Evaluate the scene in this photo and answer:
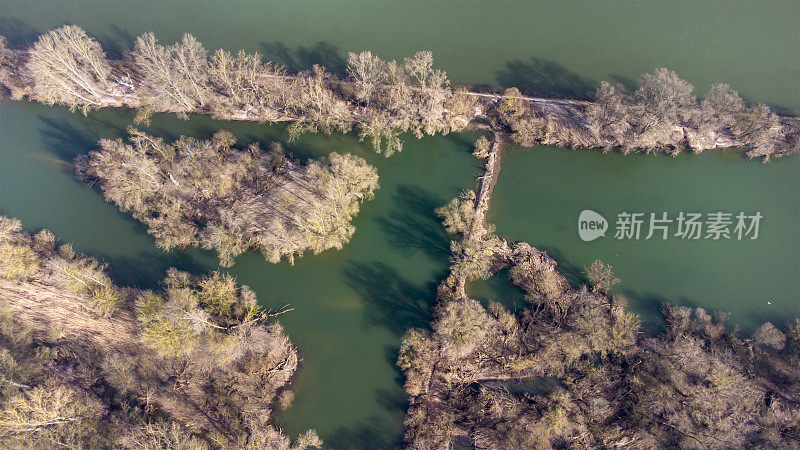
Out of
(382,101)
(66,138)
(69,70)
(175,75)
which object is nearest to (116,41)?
(69,70)

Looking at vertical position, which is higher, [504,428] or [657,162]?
[657,162]

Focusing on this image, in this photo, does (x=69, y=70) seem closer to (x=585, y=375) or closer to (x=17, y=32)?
(x=17, y=32)

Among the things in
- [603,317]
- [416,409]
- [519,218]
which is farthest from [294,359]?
[603,317]

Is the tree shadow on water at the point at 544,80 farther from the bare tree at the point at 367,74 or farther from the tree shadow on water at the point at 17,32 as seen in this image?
the tree shadow on water at the point at 17,32

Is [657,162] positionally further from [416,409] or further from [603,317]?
[416,409]

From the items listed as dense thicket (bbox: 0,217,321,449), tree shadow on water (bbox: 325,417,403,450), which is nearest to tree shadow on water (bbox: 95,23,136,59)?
dense thicket (bbox: 0,217,321,449)

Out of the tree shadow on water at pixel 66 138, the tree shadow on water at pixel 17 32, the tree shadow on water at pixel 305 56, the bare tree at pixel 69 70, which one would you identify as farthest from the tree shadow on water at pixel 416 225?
the tree shadow on water at pixel 17 32
